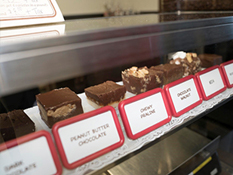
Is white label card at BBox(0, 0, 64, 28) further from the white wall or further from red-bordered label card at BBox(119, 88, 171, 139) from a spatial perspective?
the white wall

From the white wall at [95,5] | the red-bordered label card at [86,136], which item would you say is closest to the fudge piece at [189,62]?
the red-bordered label card at [86,136]

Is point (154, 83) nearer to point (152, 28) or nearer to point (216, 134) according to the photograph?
point (152, 28)

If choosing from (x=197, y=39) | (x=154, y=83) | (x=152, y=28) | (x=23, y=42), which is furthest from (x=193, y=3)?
(x=23, y=42)

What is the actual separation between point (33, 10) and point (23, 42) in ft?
1.19

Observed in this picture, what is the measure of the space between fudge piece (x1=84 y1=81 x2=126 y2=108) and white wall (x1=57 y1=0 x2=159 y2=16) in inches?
97.2

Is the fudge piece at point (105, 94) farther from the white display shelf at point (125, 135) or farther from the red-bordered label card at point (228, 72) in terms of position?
the red-bordered label card at point (228, 72)

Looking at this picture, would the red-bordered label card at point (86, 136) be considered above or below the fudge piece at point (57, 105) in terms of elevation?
below

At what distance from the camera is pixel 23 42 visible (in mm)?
375

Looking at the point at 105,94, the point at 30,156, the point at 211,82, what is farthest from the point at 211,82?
the point at 30,156

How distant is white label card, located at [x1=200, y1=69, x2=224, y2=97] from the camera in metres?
0.92

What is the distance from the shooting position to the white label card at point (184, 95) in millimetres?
808

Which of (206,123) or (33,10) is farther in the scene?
(206,123)

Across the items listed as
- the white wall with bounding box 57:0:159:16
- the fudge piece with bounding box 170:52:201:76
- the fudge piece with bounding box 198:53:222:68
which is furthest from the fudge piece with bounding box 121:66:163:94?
the white wall with bounding box 57:0:159:16

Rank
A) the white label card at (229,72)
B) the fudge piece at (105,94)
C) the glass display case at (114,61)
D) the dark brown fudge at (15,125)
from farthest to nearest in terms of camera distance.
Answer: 1. the white label card at (229,72)
2. the fudge piece at (105,94)
3. the dark brown fudge at (15,125)
4. the glass display case at (114,61)
